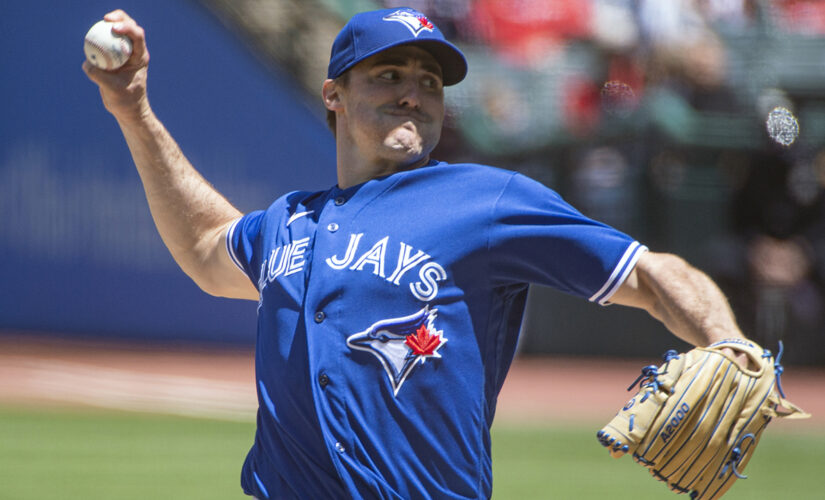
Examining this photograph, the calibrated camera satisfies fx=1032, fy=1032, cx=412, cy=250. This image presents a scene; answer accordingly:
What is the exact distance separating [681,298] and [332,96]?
40.9 inches

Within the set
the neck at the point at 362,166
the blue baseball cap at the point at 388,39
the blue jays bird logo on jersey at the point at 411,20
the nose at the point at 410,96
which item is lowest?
the neck at the point at 362,166

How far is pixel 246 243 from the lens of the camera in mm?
2619

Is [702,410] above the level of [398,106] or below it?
below

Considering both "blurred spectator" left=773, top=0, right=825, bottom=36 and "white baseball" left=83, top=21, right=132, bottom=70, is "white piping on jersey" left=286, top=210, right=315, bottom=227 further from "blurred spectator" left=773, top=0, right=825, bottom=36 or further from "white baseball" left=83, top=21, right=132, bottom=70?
"blurred spectator" left=773, top=0, right=825, bottom=36

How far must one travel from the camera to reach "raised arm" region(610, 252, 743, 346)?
2.02 meters

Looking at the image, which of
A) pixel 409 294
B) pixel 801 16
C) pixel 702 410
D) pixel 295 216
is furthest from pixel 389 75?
pixel 801 16

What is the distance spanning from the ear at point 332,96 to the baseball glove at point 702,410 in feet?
3.39

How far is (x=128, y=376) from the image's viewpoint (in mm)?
10664

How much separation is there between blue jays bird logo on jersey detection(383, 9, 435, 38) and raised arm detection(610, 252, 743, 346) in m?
0.75

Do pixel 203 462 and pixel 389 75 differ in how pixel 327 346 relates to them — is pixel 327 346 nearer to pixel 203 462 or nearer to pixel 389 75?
pixel 389 75

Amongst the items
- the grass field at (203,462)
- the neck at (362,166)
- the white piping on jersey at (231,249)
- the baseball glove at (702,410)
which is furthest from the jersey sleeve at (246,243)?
the grass field at (203,462)

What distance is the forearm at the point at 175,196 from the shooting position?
2.75 metres

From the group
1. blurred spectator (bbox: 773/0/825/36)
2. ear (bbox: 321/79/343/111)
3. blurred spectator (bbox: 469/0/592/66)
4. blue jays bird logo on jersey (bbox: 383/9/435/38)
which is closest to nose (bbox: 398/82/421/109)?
blue jays bird logo on jersey (bbox: 383/9/435/38)

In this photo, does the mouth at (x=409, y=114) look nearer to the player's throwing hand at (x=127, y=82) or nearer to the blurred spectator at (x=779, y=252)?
the player's throwing hand at (x=127, y=82)
